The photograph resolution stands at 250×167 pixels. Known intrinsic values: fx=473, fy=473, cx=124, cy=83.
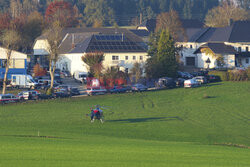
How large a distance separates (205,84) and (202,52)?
24391 millimetres

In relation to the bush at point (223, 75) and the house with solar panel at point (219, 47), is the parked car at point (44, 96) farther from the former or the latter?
the house with solar panel at point (219, 47)

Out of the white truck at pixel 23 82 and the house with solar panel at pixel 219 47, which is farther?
the house with solar panel at pixel 219 47

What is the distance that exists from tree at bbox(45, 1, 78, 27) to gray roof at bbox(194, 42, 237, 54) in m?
53.4

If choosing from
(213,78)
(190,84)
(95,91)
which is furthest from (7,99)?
(213,78)

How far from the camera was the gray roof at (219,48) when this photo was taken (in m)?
92.1

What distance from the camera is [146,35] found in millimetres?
118250

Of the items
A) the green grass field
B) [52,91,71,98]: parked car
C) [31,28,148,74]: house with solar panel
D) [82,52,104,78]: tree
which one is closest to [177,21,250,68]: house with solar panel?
[31,28,148,74]: house with solar panel

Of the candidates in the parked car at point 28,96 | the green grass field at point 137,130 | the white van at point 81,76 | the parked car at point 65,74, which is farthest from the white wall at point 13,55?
the green grass field at point 137,130

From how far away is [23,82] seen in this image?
69188 millimetres

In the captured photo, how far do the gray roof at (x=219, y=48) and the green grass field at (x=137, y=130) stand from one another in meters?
22.4

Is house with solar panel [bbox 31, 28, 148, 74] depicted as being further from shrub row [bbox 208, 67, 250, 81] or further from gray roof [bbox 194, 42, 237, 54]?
shrub row [bbox 208, 67, 250, 81]

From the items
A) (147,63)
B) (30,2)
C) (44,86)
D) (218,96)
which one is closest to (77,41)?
(147,63)

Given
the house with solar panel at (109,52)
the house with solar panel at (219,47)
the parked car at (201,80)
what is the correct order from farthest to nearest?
the house with solar panel at (219,47) → the house with solar panel at (109,52) → the parked car at (201,80)

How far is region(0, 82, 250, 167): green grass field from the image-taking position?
2184cm
